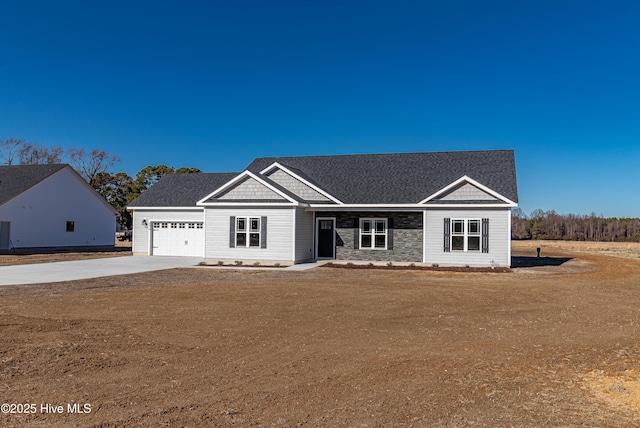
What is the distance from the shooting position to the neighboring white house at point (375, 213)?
73.5ft

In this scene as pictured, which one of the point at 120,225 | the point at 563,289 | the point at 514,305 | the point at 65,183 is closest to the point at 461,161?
the point at 563,289

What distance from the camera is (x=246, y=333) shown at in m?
8.50

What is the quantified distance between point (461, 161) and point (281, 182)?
31.4 ft

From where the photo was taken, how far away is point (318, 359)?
692 centimetres

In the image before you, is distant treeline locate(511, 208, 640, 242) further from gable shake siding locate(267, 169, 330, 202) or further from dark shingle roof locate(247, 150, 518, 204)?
gable shake siding locate(267, 169, 330, 202)

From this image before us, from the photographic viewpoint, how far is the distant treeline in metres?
56.9

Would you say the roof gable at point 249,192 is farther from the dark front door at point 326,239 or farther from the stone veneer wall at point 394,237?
the stone veneer wall at point 394,237

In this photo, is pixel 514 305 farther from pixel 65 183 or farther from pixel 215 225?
pixel 65 183

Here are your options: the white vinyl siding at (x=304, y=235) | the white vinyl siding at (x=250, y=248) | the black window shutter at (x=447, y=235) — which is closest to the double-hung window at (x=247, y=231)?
the white vinyl siding at (x=250, y=248)

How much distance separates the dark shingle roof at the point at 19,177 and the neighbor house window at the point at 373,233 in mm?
23342

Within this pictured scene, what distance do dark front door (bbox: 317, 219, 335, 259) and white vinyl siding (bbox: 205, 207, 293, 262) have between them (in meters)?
2.76

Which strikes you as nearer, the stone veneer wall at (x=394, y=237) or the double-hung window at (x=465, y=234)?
the double-hung window at (x=465, y=234)

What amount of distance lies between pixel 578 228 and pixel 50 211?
2098 inches

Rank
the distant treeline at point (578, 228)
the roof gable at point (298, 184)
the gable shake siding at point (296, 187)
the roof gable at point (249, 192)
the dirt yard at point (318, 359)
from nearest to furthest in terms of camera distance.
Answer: the dirt yard at point (318, 359) < the roof gable at point (249, 192) < the roof gable at point (298, 184) < the gable shake siding at point (296, 187) < the distant treeline at point (578, 228)
